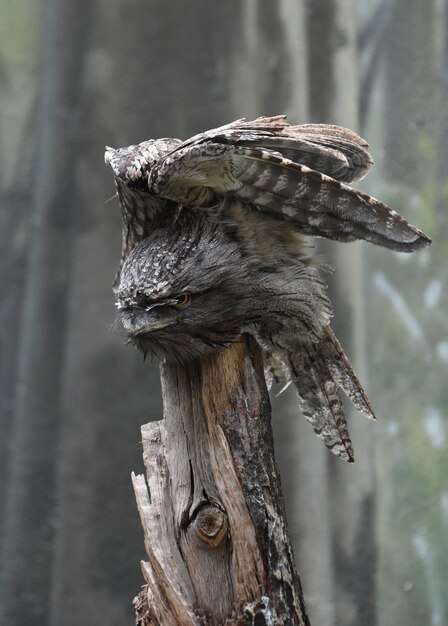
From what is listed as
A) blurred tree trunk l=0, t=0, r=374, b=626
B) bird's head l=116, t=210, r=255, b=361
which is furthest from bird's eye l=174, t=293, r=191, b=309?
blurred tree trunk l=0, t=0, r=374, b=626

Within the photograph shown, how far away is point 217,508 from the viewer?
2381mm

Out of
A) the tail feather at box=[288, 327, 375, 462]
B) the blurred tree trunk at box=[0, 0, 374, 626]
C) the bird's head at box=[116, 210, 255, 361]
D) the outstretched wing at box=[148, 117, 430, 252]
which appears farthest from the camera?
the blurred tree trunk at box=[0, 0, 374, 626]

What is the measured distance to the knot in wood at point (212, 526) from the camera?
7.71 ft

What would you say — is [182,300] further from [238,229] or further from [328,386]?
[328,386]

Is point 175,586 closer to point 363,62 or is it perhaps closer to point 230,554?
point 230,554

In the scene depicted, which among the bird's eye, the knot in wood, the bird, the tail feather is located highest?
the bird

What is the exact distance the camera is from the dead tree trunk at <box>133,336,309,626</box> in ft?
7.50

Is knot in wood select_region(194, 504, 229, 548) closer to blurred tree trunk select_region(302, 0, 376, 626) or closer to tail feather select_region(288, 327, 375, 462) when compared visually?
tail feather select_region(288, 327, 375, 462)

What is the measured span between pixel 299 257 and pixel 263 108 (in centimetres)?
209

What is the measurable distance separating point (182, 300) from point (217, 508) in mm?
627

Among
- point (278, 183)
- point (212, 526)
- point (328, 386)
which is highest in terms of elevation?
point (278, 183)

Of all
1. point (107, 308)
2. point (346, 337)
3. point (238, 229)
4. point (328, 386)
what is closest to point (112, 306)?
point (107, 308)

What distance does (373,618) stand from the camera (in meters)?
4.50

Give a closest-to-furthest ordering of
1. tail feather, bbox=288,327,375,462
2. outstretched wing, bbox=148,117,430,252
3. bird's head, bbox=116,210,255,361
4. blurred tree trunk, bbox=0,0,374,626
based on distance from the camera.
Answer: outstretched wing, bbox=148,117,430,252
bird's head, bbox=116,210,255,361
tail feather, bbox=288,327,375,462
blurred tree trunk, bbox=0,0,374,626
